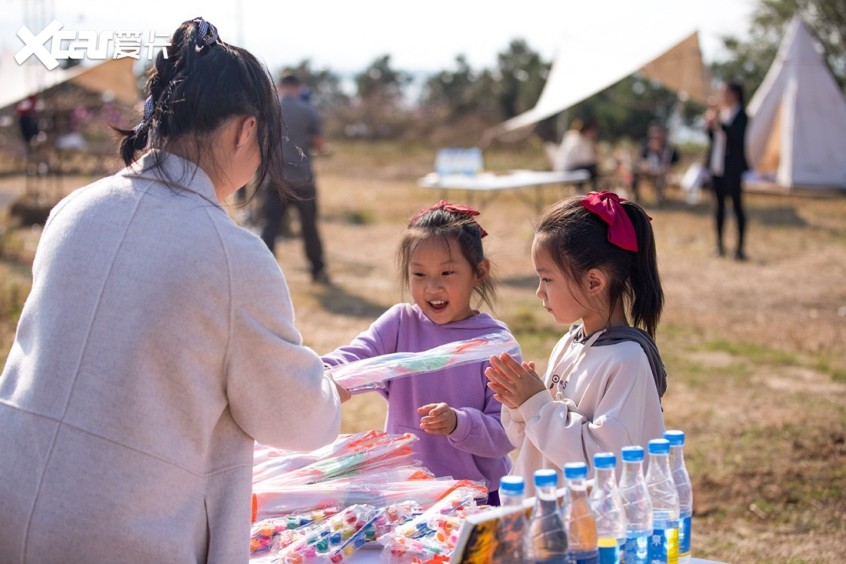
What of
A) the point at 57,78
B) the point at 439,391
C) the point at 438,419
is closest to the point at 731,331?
the point at 439,391

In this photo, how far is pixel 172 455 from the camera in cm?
188

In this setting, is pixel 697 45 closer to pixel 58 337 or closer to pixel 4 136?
pixel 58 337

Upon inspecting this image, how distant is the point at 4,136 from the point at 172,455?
22060mm

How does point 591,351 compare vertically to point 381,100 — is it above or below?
below

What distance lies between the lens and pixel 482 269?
2977mm

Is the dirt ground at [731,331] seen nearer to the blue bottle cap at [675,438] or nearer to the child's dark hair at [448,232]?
the child's dark hair at [448,232]

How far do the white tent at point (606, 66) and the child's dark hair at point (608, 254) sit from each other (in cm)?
854

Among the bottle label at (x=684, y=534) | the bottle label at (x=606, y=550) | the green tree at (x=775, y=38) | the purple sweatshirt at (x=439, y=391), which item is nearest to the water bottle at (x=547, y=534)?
the bottle label at (x=606, y=550)

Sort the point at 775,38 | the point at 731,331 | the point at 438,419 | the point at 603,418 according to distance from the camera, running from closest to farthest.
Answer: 1. the point at 603,418
2. the point at 438,419
3. the point at 731,331
4. the point at 775,38

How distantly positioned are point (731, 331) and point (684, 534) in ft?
18.7

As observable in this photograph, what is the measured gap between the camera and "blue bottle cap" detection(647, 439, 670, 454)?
6.42 ft

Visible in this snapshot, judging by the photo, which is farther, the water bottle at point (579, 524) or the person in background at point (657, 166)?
the person in background at point (657, 166)

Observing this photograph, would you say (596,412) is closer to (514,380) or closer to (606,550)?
(514,380)

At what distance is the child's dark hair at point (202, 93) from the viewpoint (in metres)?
1.94
